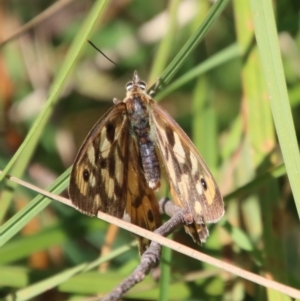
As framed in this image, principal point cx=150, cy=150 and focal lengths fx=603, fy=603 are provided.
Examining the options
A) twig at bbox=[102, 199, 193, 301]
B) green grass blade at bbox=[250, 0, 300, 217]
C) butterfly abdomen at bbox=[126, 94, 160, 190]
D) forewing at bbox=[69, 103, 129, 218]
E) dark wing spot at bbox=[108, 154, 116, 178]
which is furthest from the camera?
butterfly abdomen at bbox=[126, 94, 160, 190]

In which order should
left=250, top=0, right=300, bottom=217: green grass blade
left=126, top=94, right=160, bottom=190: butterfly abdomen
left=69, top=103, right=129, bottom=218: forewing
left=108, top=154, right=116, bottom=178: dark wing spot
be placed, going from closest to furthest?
left=250, top=0, right=300, bottom=217: green grass blade < left=69, top=103, right=129, bottom=218: forewing < left=108, top=154, right=116, bottom=178: dark wing spot < left=126, top=94, right=160, bottom=190: butterfly abdomen

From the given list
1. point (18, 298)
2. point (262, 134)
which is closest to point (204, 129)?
point (262, 134)

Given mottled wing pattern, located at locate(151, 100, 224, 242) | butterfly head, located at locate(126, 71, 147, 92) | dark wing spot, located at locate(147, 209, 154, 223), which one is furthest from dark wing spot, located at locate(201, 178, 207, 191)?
butterfly head, located at locate(126, 71, 147, 92)

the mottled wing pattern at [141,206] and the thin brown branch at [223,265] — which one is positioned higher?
the mottled wing pattern at [141,206]

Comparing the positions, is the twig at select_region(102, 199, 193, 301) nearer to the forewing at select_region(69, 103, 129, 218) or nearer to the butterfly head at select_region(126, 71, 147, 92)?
the forewing at select_region(69, 103, 129, 218)

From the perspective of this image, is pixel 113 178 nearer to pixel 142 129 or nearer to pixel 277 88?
pixel 142 129

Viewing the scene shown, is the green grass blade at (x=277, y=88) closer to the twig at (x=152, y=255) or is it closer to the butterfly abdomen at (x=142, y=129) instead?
the twig at (x=152, y=255)

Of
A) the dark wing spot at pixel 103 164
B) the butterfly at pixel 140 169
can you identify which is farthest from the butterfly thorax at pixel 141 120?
the dark wing spot at pixel 103 164

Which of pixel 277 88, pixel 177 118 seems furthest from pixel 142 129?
pixel 177 118
